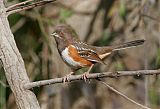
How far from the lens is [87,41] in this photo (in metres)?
5.26

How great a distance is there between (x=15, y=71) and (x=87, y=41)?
2941mm

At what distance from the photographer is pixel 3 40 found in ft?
7.93

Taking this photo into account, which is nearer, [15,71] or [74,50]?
[15,71]

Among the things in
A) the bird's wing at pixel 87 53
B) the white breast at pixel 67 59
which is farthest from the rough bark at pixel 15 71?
the bird's wing at pixel 87 53

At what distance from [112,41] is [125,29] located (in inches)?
10.6

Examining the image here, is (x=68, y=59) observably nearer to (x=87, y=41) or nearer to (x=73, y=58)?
(x=73, y=58)

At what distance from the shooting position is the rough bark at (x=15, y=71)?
2.32 meters

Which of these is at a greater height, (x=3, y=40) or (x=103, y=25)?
(x=3, y=40)

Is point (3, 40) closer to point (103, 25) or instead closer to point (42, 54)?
point (42, 54)

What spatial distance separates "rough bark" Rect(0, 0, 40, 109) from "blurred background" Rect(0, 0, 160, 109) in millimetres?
2344

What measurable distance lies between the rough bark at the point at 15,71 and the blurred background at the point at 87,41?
2344 millimetres

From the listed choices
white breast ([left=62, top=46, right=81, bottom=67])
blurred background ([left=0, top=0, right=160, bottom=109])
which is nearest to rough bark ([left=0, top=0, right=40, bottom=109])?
white breast ([left=62, top=46, right=81, bottom=67])

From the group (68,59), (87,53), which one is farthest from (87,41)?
(68,59)

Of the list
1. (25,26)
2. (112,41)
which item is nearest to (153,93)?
(112,41)
